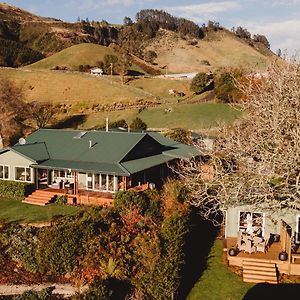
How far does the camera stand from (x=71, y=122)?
70250mm

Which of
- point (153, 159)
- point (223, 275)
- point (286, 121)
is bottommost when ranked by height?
point (223, 275)

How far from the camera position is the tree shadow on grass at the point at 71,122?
223 feet

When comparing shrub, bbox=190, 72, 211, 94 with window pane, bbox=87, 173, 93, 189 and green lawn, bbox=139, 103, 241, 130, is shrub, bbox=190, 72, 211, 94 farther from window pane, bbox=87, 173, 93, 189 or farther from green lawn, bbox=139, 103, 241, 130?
window pane, bbox=87, 173, 93, 189

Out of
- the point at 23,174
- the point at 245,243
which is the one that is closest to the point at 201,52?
the point at 23,174

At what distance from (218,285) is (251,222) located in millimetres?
4005

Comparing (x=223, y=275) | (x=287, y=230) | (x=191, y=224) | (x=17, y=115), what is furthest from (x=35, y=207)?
(x=17, y=115)

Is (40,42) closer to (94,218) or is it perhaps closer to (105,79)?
(105,79)

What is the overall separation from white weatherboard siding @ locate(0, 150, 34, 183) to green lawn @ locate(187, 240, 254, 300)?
1533cm

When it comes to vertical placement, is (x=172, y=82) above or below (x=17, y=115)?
above

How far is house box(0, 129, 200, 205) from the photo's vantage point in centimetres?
2920

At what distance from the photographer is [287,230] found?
70.2 feet

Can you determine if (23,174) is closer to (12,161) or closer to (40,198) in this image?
(12,161)

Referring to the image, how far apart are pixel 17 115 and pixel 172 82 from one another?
154 ft

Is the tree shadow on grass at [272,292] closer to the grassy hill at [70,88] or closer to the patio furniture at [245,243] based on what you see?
the patio furniture at [245,243]
